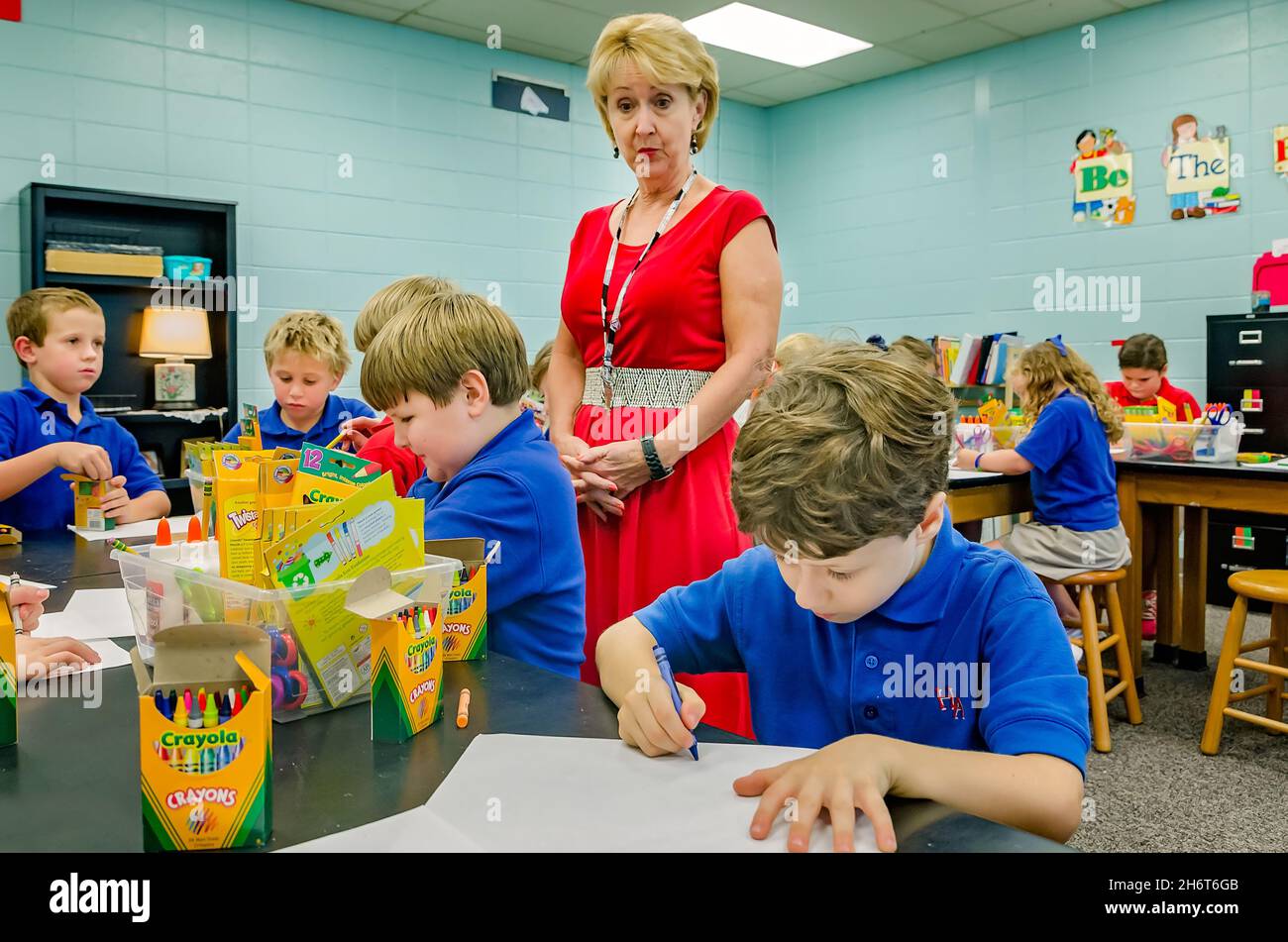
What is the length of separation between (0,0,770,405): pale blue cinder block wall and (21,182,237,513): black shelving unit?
242mm

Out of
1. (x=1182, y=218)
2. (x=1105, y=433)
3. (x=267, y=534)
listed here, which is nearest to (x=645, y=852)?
(x=267, y=534)

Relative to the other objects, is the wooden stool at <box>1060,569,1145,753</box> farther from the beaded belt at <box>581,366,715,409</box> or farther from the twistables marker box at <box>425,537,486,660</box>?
the twistables marker box at <box>425,537,486,660</box>

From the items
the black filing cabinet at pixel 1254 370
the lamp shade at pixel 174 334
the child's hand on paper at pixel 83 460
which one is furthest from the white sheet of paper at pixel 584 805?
the black filing cabinet at pixel 1254 370

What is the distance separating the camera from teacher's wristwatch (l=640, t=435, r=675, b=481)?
169cm

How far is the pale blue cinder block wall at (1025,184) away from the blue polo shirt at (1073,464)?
2141 mm

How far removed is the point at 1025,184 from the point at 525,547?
17.0ft

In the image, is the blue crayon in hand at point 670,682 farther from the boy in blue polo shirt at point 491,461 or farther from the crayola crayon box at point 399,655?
the boy in blue polo shirt at point 491,461

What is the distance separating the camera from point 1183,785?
8.73 feet

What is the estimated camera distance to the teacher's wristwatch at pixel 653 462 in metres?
1.69

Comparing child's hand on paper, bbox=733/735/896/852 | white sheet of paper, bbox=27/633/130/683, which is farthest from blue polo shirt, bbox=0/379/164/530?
child's hand on paper, bbox=733/735/896/852

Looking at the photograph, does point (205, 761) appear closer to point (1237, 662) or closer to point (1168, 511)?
point (1237, 662)

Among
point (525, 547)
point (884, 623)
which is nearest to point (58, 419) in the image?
point (525, 547)
